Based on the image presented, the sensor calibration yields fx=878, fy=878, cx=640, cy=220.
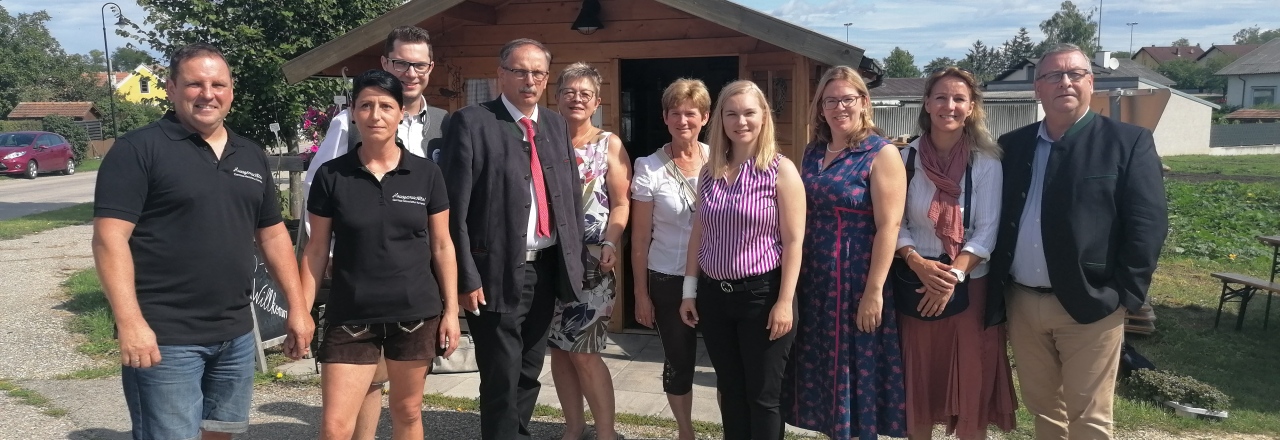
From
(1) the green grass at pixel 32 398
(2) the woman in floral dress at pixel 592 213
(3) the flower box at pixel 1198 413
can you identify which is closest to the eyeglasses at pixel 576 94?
(2) the woman in floral dress at pixel 592 213

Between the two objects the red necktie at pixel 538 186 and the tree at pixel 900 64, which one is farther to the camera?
the tree at pixel 900 64

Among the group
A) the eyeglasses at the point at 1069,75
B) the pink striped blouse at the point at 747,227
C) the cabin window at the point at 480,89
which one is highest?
the cabin window at the point at 480,89

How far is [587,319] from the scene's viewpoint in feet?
12.4

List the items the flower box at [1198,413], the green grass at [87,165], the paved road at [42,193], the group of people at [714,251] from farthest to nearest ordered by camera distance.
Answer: the green grass at [87,165] → the paved road at [42,193] → the flower box at [1198,413] → the group of people at [714,251]

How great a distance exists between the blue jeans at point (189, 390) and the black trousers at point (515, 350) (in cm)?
88

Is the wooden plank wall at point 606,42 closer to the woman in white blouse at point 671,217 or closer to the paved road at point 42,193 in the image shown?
the woman in white blouse at point 671,217

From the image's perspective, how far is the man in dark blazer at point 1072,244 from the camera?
Result: 10.0ft

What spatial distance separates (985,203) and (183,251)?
2699 millimetres

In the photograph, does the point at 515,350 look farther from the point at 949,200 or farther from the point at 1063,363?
the point at 1063,363

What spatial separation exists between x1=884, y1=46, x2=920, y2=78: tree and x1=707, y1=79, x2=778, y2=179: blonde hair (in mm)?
84221

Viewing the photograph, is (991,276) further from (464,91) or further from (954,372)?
(464,91)

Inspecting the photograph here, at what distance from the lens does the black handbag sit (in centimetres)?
324

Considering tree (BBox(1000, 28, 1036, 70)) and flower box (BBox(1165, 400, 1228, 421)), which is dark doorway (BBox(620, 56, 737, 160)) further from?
tree (BBox(1000, 28, 1036, 70))

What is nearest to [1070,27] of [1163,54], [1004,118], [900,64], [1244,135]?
[1163,54]
